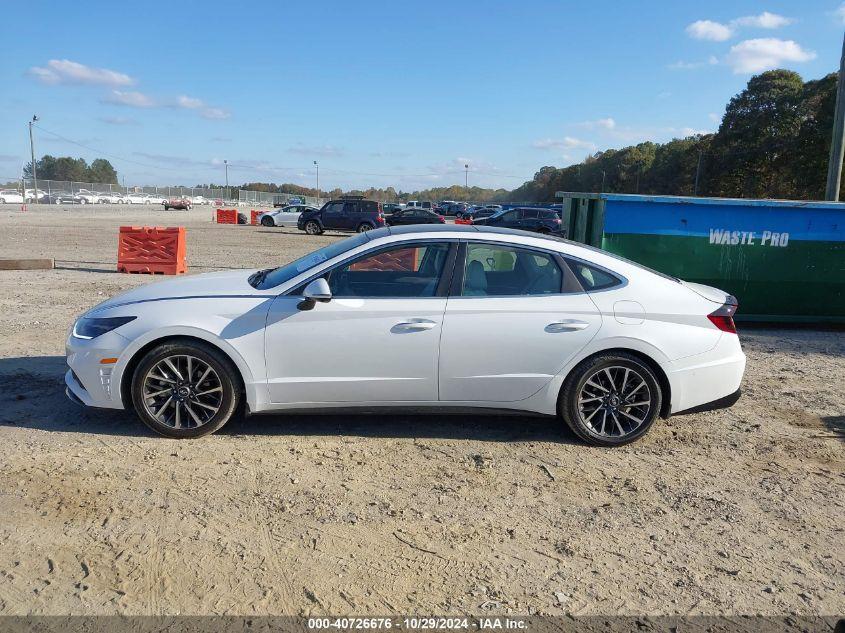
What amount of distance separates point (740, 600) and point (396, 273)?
9.95ft

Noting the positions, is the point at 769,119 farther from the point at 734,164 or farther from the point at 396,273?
the point at 396,273

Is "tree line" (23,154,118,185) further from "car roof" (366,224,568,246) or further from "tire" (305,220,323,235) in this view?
"car roof" (366,224,568,246)

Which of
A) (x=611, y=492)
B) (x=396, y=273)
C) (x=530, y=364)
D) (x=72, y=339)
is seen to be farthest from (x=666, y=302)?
(x=72, y=339)

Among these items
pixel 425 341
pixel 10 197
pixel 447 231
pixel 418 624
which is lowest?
pixel 418 624

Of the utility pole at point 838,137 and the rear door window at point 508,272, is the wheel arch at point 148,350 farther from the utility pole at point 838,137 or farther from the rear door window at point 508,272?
the utility pole at point 838,137

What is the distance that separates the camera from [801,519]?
3795mm

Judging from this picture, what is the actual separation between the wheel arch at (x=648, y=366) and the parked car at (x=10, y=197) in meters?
64.9

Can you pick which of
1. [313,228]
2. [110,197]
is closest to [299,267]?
[313,228]

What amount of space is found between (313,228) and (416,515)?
100 feet

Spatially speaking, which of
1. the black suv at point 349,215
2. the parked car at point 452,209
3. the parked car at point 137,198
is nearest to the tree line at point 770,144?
the parked car at point 452,209

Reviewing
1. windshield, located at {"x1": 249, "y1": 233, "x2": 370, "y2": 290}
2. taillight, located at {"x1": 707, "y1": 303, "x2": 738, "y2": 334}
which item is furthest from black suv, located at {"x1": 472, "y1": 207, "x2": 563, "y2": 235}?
taillight, located at {"x1": 707, "y1": 303, "x2": 738, "y2": 334}

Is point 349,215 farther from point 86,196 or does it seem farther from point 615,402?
point 86,196

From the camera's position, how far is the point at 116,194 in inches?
2933

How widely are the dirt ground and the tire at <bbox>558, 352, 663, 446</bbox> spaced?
16 centimetres
